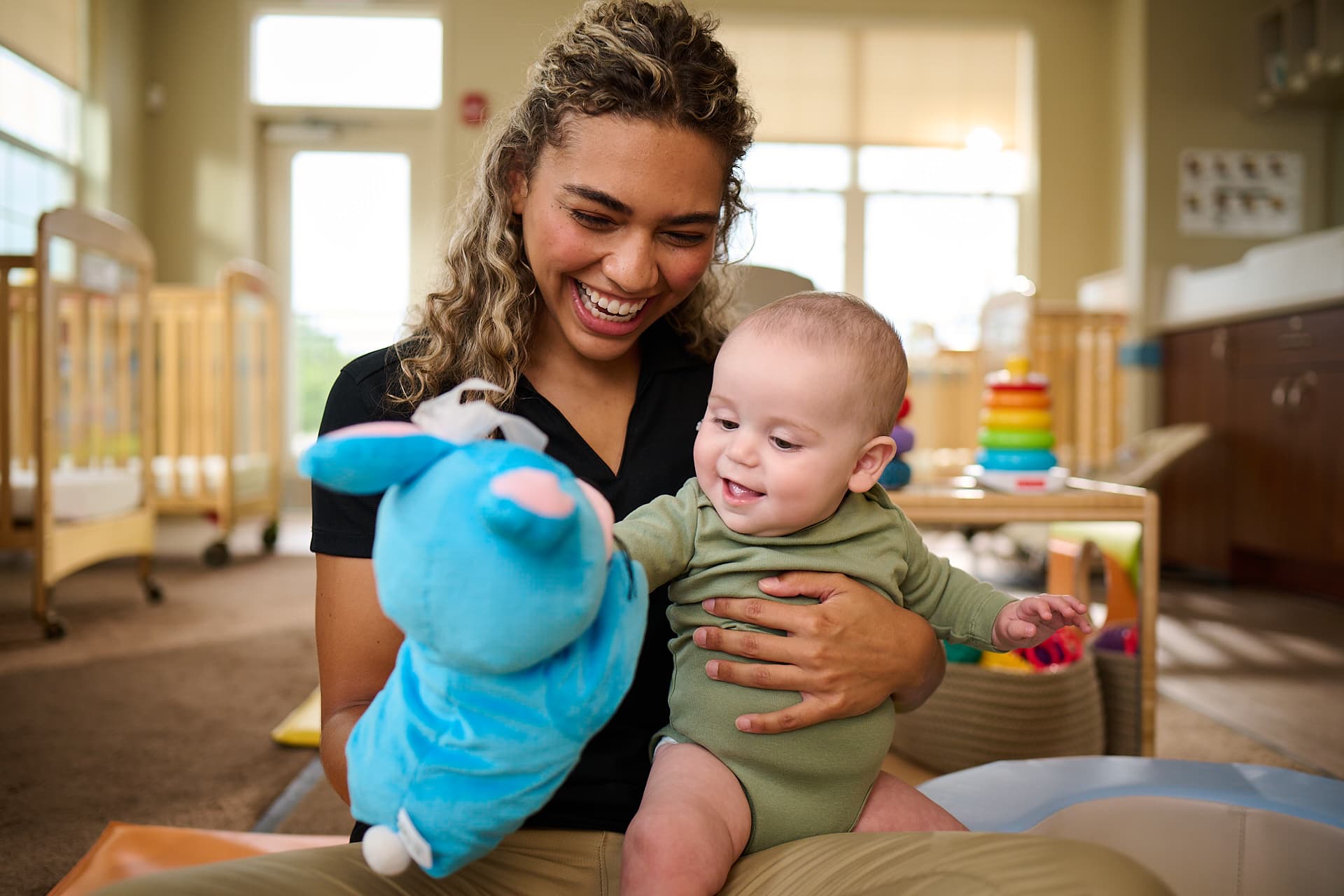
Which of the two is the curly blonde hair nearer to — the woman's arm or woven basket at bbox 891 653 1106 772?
the woman's arm

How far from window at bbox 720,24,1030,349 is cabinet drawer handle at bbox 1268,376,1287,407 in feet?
7.37

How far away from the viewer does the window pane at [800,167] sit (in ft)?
20.1

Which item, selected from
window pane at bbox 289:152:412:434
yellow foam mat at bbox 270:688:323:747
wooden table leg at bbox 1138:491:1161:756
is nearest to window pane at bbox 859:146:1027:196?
window pane at bbox 289:152:412:434

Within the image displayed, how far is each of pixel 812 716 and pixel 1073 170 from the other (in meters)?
6.07

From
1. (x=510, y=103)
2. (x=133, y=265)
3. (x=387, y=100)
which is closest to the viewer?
(x=510, y=103)

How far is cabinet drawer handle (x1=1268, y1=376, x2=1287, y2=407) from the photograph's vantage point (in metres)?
3.77

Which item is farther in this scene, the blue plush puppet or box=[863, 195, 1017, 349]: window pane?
box=[863, 195, 1017, 349]: window pane

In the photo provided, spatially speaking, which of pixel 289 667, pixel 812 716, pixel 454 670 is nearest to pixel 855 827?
pixel 812 716

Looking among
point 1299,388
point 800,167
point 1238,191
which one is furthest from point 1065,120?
point 1299,388

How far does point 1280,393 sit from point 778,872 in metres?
3.77

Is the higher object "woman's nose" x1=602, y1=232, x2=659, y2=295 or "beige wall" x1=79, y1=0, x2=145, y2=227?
"beige wall" x1=79, y1=0, x2=145, y2=227

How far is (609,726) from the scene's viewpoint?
0.95 m

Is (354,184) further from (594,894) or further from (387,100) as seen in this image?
(594,894)

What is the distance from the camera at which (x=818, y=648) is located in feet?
2.75
